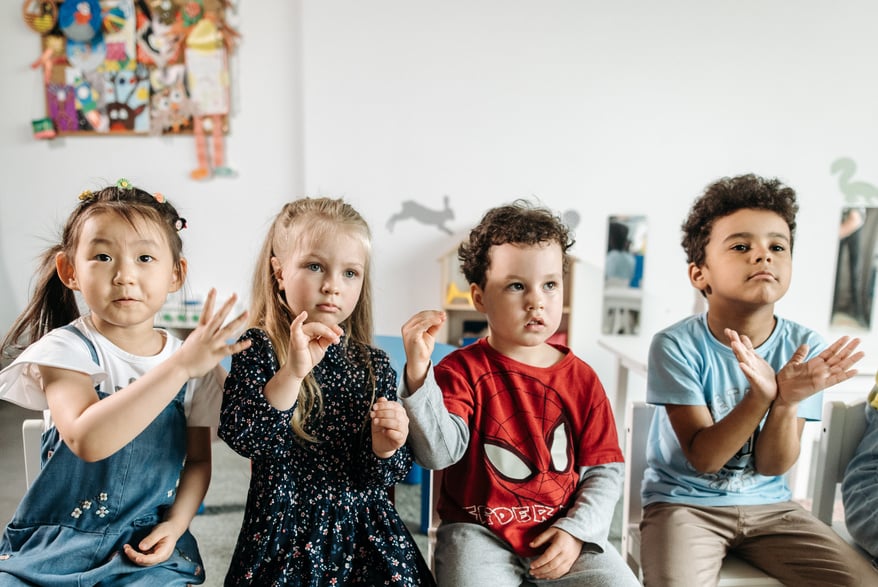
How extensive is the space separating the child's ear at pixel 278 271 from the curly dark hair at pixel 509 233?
34cm

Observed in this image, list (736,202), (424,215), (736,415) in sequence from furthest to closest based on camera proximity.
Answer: (424,215), (736,202), (736,415)

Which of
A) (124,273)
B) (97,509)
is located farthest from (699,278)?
(97,509)

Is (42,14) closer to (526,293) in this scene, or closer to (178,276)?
(178,276)

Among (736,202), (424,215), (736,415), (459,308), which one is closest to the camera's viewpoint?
(736,415)

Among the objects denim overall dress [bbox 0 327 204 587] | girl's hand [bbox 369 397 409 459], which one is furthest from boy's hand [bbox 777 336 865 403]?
denim overall dress [bbox 0 327 204 587]

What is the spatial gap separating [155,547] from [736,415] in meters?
0.96

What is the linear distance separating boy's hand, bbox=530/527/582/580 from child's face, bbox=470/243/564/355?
311mm

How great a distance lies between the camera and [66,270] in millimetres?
981

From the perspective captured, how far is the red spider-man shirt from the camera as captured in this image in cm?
102

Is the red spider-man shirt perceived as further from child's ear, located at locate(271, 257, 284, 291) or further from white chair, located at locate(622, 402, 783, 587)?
child's ear, located at locate(271, 257, 284, 291)

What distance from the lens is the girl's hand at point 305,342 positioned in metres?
0.86

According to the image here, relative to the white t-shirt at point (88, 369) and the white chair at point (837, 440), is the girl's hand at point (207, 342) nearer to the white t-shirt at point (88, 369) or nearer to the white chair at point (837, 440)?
the white t-shirt at point (88, 369)

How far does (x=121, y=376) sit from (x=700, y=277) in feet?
3.42

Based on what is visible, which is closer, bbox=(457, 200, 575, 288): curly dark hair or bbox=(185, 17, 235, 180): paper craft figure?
bbox=(457, 200, 575, 288): curly dark hair
